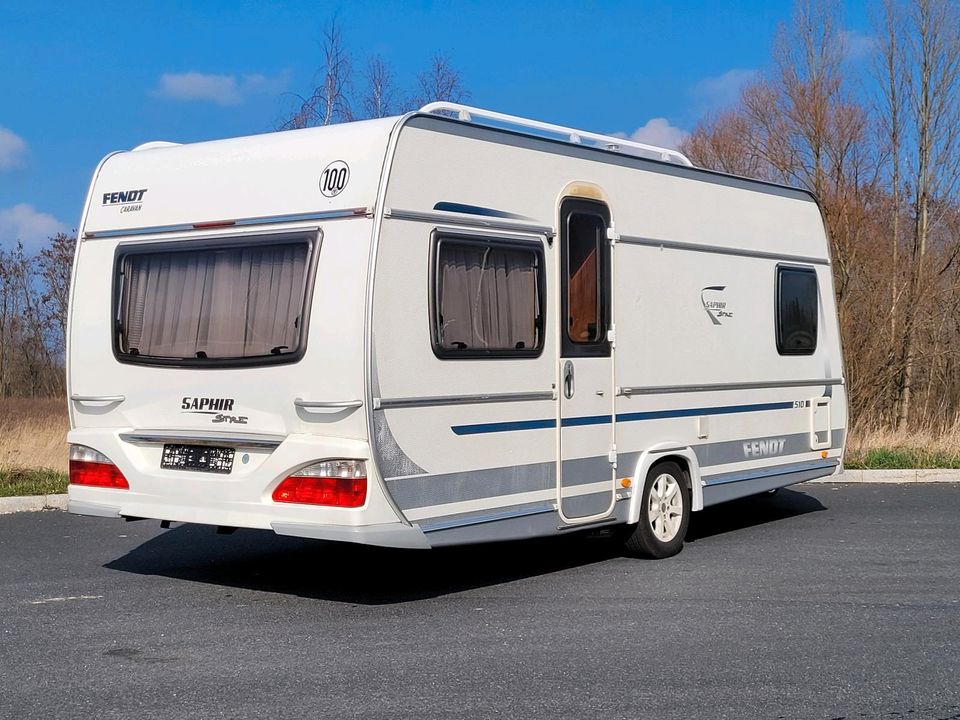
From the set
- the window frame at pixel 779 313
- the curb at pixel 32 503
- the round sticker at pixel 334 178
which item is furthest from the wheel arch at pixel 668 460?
the curb at pixel 32 503

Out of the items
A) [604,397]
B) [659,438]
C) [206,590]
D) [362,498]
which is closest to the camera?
[362,498]

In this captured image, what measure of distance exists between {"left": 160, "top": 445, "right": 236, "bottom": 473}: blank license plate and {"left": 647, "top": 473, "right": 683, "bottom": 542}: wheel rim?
3.33 metres

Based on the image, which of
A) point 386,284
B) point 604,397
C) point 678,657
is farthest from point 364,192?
point 678,657

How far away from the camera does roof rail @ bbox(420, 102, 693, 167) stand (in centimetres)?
813

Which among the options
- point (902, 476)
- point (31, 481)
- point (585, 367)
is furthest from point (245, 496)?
point (902, 476)

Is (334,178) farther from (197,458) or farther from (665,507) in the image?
(665,507)

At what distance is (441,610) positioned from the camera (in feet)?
25.3

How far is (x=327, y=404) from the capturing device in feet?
23.7

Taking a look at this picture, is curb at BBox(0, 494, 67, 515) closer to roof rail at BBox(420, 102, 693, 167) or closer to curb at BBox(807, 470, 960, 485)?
roof rail at BBox(420, 102, 693, 167)

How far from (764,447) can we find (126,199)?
5609mm

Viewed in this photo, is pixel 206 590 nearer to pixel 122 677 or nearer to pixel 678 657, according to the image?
pixel 122 677

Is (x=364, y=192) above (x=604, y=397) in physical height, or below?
above

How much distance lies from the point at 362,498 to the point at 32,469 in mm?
7506

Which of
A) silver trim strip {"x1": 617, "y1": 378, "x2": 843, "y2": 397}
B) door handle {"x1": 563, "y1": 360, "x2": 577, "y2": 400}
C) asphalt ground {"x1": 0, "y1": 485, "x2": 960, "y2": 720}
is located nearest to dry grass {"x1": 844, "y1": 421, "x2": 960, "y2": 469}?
silver trim strip {"x1": 617, "y1": 378, "x2": 843, "y2": 397}
